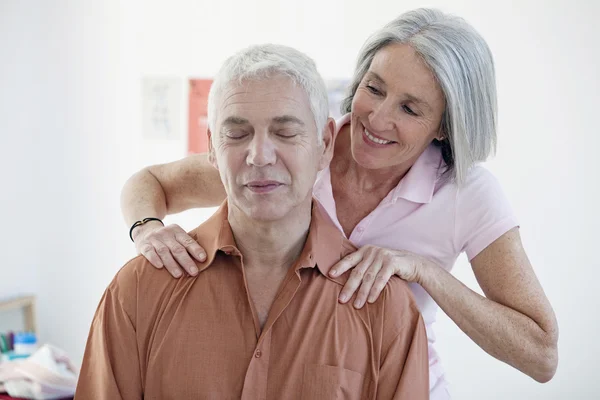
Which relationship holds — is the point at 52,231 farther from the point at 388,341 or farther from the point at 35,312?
the point at 388,341

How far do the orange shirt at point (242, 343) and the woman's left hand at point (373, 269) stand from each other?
0.08 ft

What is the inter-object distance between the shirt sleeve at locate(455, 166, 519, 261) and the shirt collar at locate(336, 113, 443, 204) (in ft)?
0.25

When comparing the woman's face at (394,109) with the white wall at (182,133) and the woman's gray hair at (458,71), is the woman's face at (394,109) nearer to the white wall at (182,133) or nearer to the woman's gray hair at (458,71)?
the woman's gray hair at (458,71)

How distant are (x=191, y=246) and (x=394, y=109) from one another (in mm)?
561

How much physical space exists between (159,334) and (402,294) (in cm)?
50

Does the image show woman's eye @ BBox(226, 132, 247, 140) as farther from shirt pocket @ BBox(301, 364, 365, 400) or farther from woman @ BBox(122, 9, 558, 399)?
shirt pocket @ BBox(301, 364, 365, 400)

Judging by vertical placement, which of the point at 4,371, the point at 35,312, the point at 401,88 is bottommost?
the point at 35,312

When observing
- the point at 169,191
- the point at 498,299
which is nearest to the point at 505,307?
the point at 498,299

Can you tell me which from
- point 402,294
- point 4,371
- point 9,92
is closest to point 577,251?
point 402,294

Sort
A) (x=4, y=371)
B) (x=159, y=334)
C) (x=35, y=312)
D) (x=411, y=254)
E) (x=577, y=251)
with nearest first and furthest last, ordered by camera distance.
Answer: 1. (x=159, y=334)
2. (x=411, y=254)
3. (x=4, y=371)
4. (x=577, y=251)
5. (x=35, y=312)

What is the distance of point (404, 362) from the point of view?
1.44 m

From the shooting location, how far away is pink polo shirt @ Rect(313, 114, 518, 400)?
1710mm

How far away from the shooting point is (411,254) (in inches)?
62.5

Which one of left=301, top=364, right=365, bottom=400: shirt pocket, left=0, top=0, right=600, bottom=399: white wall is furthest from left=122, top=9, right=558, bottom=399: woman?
left=0, top=0, right=600, bottom=399: white wall
